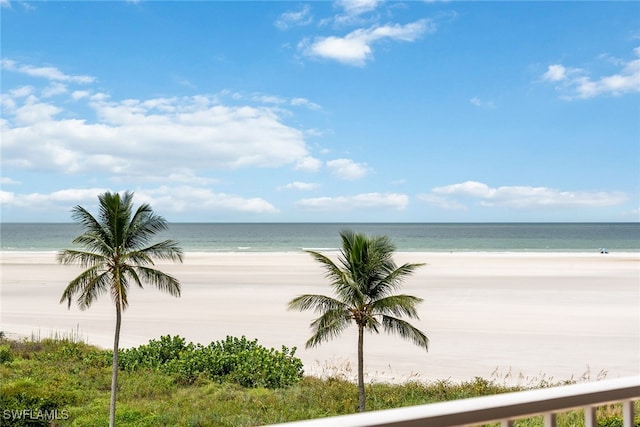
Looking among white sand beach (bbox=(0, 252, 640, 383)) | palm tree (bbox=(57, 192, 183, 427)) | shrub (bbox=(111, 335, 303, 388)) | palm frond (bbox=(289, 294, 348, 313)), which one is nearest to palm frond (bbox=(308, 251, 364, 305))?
palm frond (bbox=(289, 294, 348, 313))

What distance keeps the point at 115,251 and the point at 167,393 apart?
2.31m

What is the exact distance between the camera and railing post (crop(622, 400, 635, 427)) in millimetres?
978

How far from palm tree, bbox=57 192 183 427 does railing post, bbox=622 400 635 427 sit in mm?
7320

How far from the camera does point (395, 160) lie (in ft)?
311

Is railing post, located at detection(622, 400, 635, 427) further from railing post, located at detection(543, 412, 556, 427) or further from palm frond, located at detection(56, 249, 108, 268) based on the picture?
palm frond, located at detection(56, 249, 108, 268)

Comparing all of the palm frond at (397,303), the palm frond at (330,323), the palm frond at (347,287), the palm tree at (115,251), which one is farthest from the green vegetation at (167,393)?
the palm frond at (347,287)

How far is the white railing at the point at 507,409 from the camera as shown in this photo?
76 centimetres

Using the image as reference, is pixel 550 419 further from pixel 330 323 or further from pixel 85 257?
pixel 85 257

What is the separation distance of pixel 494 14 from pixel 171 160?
2674 inches

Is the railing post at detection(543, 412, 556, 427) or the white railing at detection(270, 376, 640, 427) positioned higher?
the white railing at detection(270, 376, 640, 427)

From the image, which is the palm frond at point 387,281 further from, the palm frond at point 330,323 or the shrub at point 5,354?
the shrub at point 5,354

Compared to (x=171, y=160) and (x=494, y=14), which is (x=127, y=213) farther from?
(x=171, y=160)

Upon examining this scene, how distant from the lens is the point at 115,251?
8.12m

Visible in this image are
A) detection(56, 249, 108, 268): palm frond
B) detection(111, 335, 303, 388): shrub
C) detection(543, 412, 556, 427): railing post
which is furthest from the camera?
detection(111, 335, 303, 388): shrub
